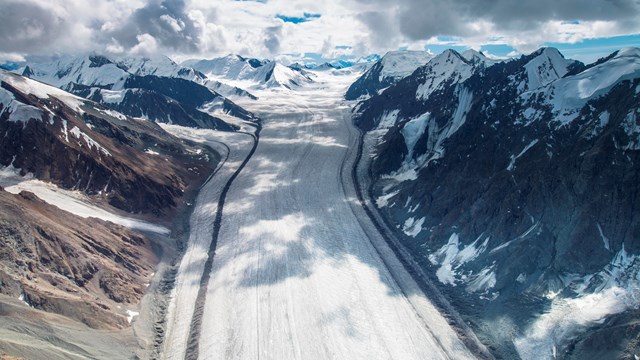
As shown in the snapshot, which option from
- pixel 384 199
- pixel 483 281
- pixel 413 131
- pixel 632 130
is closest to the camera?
pixel 483 281

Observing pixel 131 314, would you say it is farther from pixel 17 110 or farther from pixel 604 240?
pixel 17 110

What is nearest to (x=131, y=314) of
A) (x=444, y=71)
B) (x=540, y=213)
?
(x=540, y=213)

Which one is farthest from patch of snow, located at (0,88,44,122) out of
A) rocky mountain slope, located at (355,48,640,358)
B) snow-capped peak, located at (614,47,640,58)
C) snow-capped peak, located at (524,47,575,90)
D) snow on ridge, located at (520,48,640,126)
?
snow-capped peak, located at (614,47,640,58)

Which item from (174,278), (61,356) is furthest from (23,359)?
(174,278)

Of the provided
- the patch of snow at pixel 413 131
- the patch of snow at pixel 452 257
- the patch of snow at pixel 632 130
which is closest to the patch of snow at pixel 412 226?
the patch of snow at pixel 452 257

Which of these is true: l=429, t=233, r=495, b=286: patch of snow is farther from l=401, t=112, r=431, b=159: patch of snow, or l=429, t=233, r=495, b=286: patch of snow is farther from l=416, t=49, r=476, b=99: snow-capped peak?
l=416, t=49, r=476, b=99: snow-capped peak

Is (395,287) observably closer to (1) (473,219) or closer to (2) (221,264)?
(1) (473,219)

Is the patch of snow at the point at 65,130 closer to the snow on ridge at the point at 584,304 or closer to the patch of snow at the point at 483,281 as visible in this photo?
the patch of snow at the point at 483,281

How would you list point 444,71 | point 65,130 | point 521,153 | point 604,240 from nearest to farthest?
point 604,240 < point 521,153 < point 65,130 < point 444,71
